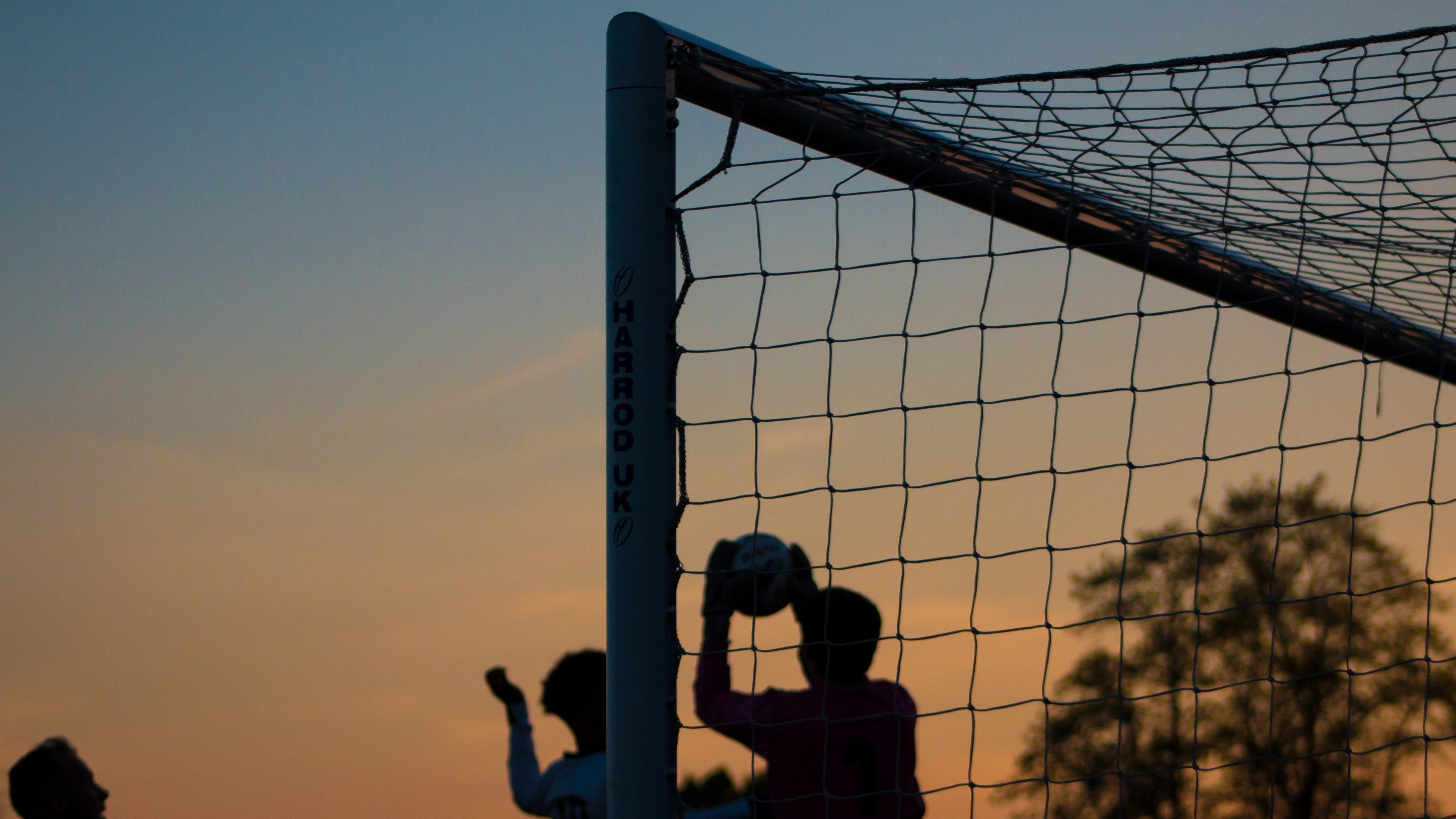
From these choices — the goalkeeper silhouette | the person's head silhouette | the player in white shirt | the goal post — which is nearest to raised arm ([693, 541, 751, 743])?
the goalkeeper silhouette

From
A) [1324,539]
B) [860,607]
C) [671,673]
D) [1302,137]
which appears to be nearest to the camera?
[671,673]

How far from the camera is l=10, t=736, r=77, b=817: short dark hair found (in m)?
3.27

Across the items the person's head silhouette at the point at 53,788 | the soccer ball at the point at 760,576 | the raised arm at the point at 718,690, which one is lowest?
the person's head silhouette at the point at 53,788

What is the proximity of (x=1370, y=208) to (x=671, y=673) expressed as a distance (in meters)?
A: 2.23

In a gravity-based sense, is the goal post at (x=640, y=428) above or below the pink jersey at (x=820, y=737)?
above

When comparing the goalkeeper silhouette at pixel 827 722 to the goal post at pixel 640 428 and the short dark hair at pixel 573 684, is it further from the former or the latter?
the short dark hair at pixel 573 684

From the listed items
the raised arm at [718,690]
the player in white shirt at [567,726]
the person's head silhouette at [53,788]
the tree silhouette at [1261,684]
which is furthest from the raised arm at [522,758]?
the tree silhouette at [1261,684]

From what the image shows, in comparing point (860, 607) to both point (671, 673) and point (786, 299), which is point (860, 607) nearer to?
point (671, 673)

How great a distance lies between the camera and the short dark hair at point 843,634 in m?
2.83

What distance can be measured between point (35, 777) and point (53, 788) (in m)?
0.06

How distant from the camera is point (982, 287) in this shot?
3.26 meters

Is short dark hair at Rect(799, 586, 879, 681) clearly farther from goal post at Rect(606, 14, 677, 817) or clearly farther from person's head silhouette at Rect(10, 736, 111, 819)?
person's head silhouette at Rect(10, 736, 111, 819)

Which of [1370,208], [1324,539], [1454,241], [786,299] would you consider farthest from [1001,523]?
[1324,539]

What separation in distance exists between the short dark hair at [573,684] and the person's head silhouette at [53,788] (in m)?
1.19
